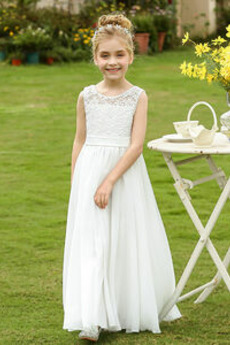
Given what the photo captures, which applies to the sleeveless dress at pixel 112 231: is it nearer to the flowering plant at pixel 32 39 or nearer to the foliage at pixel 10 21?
the flowering plant at pixel 32 39

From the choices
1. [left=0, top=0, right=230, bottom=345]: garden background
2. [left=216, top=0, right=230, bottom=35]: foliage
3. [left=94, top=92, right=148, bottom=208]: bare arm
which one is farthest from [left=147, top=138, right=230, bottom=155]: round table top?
[left=216, top=0, right=230, bottom=35]: foliage

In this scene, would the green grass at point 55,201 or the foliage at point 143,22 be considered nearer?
the green grass at point 55,201

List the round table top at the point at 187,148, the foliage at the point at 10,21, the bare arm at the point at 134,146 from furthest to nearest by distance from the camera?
the foliage at the point at 10,21 → the bare arm at the point at 134,146 → the round table top at the point at 187,148

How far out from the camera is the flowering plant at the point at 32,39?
632 inches

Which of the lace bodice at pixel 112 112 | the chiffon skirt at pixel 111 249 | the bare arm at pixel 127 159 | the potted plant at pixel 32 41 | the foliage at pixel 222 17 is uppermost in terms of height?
the lace bodice at pixel 112 112

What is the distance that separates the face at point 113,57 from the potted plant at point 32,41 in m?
11.8

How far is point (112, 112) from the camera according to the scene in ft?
14.5

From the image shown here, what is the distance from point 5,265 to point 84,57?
37.3 ft

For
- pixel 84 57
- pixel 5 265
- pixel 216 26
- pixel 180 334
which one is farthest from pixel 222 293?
pixel 216 26

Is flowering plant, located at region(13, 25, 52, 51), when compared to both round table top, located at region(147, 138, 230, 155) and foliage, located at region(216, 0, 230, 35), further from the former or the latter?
round table top, located at region(147, 138, 230, 155)

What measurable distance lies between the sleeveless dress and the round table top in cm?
13

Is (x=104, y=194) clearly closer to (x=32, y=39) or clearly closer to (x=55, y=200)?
(x=55, y=200)

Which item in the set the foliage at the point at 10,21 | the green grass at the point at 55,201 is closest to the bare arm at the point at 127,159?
the green grass at the point at 55,201

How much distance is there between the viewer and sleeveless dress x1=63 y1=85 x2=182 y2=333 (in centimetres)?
435
